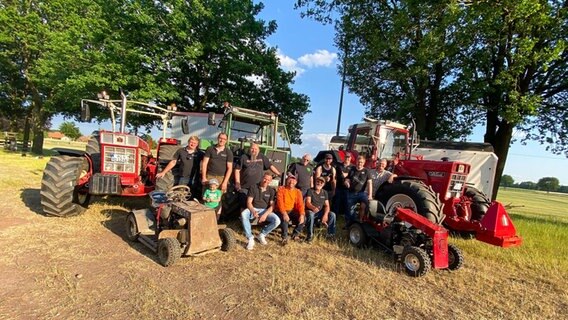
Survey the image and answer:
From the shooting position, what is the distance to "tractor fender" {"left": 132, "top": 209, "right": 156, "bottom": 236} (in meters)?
5.36

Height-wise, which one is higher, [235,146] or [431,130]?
[431,130]

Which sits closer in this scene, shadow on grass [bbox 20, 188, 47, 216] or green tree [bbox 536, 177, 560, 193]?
shadow on grass [bbox 20, 188, 47, 216]

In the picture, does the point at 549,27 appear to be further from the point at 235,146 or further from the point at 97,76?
the point at 97,76

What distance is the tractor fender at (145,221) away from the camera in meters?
5.36

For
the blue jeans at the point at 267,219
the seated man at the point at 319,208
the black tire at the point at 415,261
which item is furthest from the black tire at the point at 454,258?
the blue jeans at the point at 267,219

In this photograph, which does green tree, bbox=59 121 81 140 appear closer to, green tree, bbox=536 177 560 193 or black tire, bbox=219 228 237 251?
black tire, bbox=219 228 237 251

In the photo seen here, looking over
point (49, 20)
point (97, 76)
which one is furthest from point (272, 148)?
point (49, 20)

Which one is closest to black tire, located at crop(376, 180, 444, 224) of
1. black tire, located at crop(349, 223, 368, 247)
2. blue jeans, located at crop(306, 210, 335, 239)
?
black tire, located at crop(349, 223, 368, 247)

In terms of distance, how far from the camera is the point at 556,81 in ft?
40.1

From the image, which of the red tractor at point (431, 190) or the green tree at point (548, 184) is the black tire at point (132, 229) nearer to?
the red tractor at point (431, 190)

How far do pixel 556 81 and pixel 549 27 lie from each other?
7.53ft

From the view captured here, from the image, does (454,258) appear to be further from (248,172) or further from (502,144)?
(502,144)

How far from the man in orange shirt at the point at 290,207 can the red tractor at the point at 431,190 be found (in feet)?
5.08

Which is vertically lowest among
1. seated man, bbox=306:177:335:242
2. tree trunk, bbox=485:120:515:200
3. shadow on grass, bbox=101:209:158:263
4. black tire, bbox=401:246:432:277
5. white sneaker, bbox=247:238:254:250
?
shadow on grass, bbox=101:209:158:263
